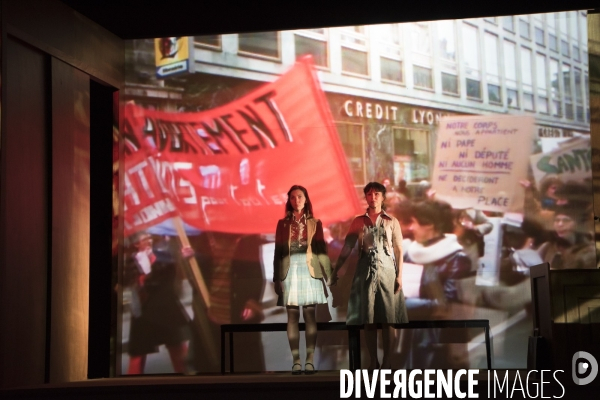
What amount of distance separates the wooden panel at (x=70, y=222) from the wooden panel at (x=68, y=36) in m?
0.14

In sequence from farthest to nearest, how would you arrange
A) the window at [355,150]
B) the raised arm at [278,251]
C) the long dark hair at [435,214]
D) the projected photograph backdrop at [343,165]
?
1. the window at [355,150]
2. the long dark hair at [435,214]
3. the projected photograph backdrop at [343,165]
4. the raised arm at [278,251]

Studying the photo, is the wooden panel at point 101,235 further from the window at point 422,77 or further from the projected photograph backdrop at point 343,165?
the window at point 422,77

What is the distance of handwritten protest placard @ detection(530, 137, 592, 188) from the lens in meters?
8.09

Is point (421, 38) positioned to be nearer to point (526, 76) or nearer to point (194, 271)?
point (526, 76)

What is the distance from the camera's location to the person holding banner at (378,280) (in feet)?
23.0

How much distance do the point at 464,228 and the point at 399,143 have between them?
0.98 m

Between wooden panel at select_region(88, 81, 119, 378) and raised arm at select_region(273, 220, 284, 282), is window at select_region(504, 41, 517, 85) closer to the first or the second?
raised arm at select_region(273, 220, 284, 282)

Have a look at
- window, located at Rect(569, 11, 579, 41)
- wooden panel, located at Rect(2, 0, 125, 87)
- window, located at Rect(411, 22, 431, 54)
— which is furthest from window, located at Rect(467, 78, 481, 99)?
wooden panel, located at Rect(2, 0, 125, 87)

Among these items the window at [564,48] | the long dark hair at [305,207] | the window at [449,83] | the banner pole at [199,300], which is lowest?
the banner pole at [199,300]

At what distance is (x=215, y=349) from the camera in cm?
827

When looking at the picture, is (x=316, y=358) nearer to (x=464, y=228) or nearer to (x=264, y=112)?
(x=464, y=228)

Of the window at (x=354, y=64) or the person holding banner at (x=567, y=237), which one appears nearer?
the person holding banner at (x=567, y=237)

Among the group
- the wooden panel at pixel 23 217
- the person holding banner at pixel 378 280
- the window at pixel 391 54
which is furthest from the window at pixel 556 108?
the wooden panel at pixel 23 217

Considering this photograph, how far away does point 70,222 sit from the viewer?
734 centimetres
